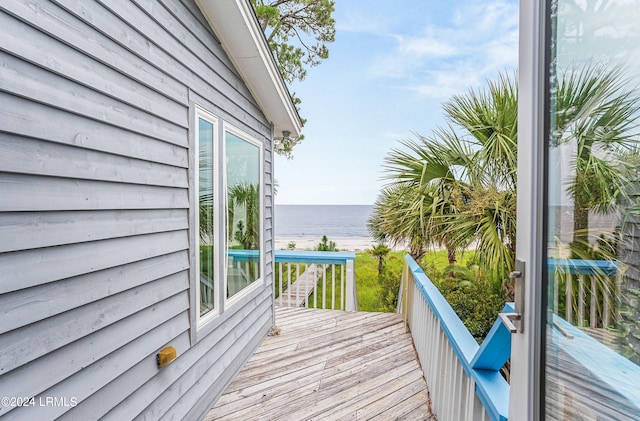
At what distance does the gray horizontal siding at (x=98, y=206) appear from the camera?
3.51 ft

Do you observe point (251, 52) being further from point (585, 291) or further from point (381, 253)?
point (381, 253)

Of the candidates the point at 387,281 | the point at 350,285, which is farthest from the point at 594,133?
the point at 387,281

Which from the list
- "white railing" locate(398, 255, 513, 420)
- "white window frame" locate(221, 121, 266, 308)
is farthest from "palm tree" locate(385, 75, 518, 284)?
"white window frame" locate(221, 121, 266, 308)

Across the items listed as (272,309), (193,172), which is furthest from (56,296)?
(272,309)

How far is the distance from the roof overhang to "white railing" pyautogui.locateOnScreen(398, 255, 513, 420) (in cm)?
230

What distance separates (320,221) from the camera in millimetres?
46094

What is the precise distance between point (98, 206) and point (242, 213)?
5.18ft

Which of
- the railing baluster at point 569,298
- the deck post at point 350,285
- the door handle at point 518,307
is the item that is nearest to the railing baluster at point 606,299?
the railing baluster at point 569,298

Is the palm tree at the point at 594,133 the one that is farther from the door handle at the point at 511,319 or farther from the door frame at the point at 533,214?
the door handle at the point at 511,319

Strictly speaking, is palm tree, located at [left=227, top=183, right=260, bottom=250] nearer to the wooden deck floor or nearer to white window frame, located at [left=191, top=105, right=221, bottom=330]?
white window frame, located at [left=191, top=105, right=221, bottom=330]

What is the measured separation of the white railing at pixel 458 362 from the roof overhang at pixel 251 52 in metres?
2.30

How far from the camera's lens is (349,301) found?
437cm

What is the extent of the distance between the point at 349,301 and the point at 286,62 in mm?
5848

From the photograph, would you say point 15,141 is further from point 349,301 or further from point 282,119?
Result: point 349,301
